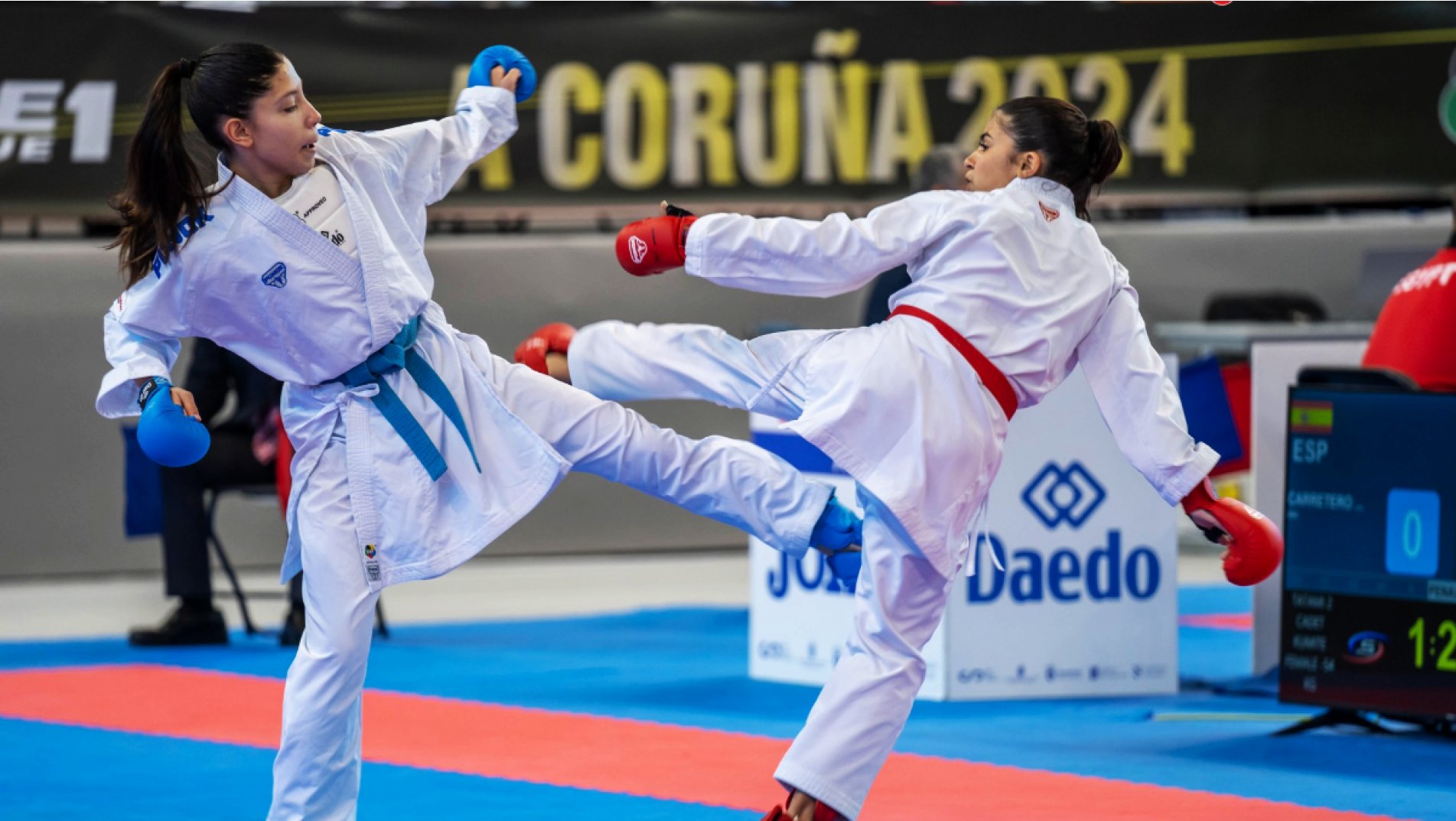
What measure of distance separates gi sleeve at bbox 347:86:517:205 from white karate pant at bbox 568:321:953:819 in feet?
2.10

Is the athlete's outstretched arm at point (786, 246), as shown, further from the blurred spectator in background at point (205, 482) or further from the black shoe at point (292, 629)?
the blurred spectator in background at point (205, 482)

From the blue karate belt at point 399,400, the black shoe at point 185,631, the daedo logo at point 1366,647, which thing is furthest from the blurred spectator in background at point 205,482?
the daedo logo at point 1366,647

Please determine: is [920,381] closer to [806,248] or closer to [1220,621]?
[806,248]

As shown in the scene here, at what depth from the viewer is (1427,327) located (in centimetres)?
489

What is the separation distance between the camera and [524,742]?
4.79 meters

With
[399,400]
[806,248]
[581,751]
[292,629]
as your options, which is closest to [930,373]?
[806,248]

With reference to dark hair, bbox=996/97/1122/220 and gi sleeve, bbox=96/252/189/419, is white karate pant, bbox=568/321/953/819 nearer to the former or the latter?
dark hair, bbox=996/97/1122/220

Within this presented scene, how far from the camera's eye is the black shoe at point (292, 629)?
20.8 feet

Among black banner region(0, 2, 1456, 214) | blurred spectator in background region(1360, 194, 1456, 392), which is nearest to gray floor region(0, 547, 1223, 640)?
black banner region(0, 2, 1456, 214)

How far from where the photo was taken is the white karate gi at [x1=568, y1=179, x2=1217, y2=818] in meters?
3.17

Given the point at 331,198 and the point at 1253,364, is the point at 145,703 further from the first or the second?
the point at 1253,364

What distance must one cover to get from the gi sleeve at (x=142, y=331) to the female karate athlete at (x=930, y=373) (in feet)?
2.67

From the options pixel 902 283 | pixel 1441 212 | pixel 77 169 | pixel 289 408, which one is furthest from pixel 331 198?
pixel 1441 212

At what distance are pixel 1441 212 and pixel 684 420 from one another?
14.3ft
